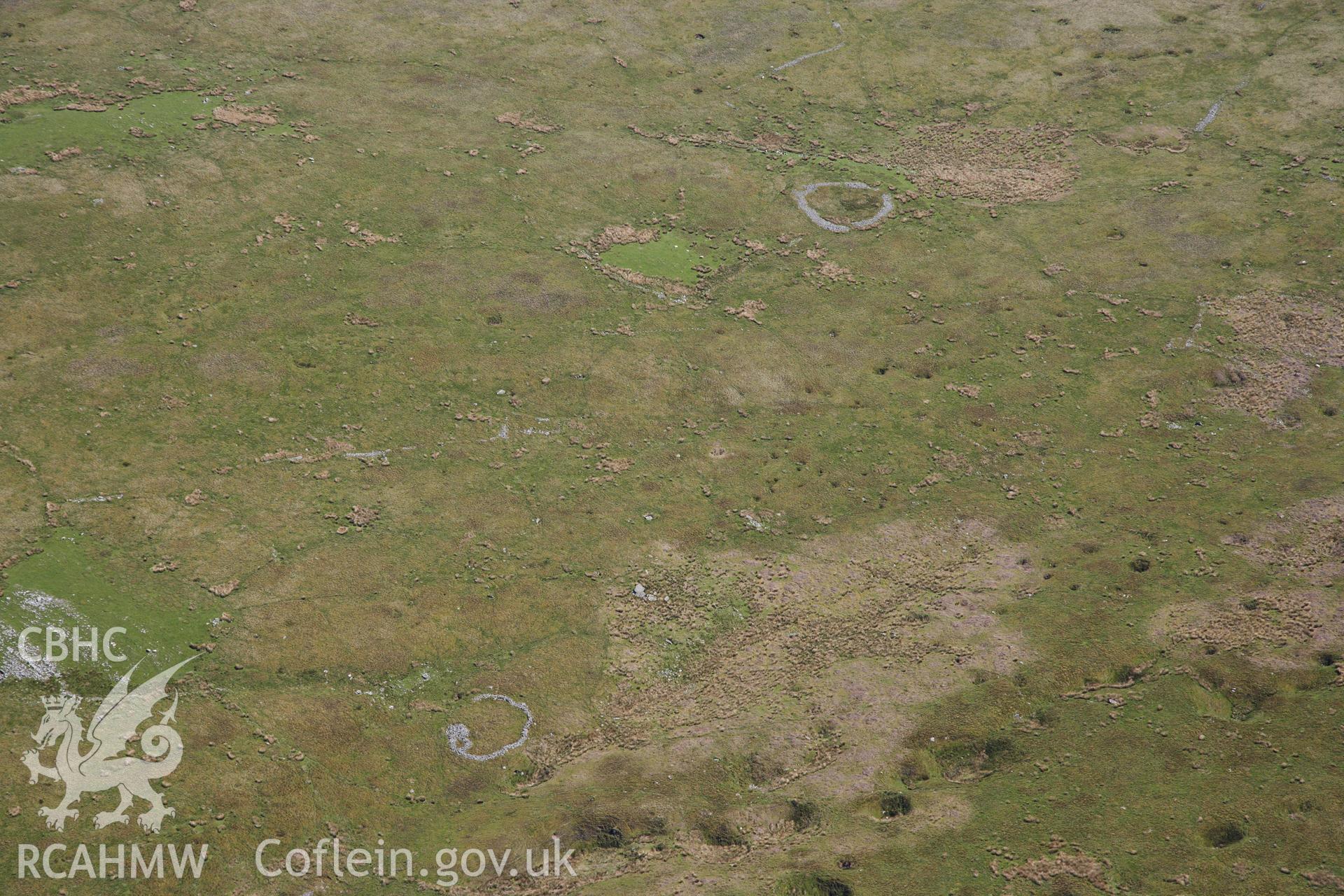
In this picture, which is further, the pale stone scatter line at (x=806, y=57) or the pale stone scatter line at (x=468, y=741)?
the pale stone scatter line at (x=806, y=57)

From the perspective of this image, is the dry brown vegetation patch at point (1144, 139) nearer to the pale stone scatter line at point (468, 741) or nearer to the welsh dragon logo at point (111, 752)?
the pale stone scatter line at point (468, 741)

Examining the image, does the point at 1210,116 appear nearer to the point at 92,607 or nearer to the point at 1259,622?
the point at 1259,622

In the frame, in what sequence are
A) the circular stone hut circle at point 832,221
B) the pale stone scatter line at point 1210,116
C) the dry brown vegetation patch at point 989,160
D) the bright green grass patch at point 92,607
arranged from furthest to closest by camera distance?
the pale stone scatter line at point 1210,116, the dry brown vegetation patch at point 989,160, the circular stone hut circle at point 832,221, the bright green grass patch at point 92,607

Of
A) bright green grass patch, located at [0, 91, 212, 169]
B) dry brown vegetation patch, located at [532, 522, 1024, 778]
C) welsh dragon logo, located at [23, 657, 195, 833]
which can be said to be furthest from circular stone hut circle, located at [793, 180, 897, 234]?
welsh dragon logo, located at [23, 657, 195, 833]

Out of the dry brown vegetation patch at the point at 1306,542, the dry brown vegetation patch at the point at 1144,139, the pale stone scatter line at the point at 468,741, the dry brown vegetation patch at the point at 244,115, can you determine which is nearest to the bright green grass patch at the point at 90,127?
the dry brown vegetation patch at the point at 244,115

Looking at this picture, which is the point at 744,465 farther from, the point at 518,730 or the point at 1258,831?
the point at 1258,831

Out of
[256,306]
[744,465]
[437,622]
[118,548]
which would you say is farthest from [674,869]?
[256,306]

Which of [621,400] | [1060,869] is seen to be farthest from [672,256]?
[1060,869]
